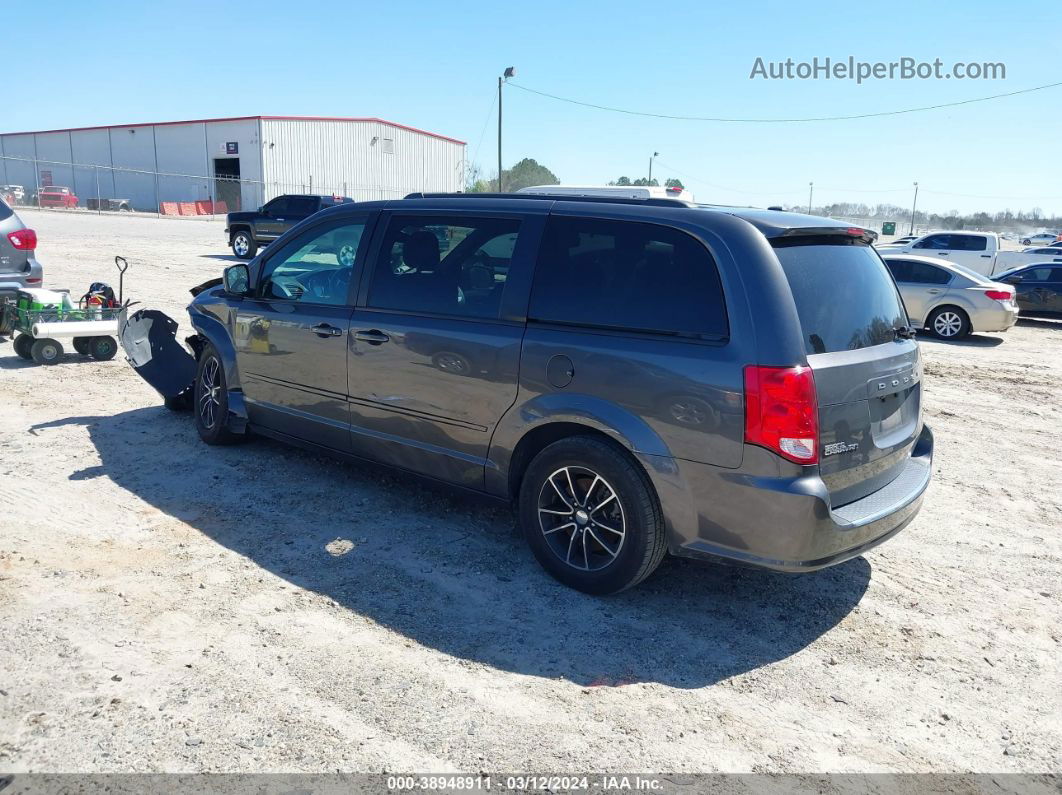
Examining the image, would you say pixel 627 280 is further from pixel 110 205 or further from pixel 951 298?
pixel 110 205

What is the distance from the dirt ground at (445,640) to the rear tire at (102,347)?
341cm

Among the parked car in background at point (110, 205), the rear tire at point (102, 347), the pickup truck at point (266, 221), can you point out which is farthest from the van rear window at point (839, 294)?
the parked car in background at point (110, 205)

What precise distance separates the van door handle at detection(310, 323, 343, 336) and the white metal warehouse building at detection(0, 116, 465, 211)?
152ft

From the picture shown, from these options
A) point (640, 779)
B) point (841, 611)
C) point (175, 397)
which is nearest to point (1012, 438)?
point (841, 611)

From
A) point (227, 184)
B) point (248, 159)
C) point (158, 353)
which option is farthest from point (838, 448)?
point (227, 184)

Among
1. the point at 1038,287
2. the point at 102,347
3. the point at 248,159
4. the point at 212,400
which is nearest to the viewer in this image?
the point at 212,400

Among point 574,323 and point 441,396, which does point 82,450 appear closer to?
point 441,396

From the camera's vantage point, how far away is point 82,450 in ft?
20.4

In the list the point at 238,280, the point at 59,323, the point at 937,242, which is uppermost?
the point at 937,242

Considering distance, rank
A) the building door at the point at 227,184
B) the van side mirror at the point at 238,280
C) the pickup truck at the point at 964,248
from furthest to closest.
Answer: the building door at the point at 227,184
the pickup truck at the point at 964,248
the van side mirror at the point at 238,280

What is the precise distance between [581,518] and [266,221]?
22.3 meters

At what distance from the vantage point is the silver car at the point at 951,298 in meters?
14.8

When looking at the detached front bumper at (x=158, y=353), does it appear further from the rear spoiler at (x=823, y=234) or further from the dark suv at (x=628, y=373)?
the rear spoiler at (x=823, y=234)

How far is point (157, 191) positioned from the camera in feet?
159
